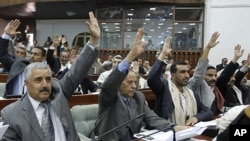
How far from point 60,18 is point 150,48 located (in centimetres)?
566

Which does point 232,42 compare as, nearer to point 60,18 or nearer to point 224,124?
point 60,18

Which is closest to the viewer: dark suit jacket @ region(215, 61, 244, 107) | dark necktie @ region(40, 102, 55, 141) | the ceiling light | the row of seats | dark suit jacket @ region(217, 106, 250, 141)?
dark suit jacket @ region(217, 106, 250, 141)

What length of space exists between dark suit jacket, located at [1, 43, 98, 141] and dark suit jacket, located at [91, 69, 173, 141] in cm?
22

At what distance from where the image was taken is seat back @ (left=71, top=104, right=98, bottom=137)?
111 inches

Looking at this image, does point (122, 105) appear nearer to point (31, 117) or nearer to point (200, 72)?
point (31, 117)

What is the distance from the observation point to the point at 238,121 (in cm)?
105

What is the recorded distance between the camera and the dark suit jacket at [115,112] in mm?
2223

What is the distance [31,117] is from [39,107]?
0.42ft

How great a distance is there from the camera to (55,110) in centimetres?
198

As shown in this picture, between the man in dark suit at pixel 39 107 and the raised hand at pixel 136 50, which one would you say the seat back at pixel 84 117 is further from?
the raised hand at pixel 136 50

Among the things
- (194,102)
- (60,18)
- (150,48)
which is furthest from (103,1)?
(194,102)

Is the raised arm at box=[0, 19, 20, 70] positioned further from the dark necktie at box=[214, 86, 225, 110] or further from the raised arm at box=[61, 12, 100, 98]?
the dark necktie at box=[214, 86, 225, 110]

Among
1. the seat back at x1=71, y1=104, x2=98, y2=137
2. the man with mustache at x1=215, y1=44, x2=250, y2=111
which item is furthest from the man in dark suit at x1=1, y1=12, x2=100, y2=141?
the man with mustache at x1=215, y1=44, x2=250, y2=111

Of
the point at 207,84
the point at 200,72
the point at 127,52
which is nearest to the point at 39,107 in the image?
the point at 200,72
